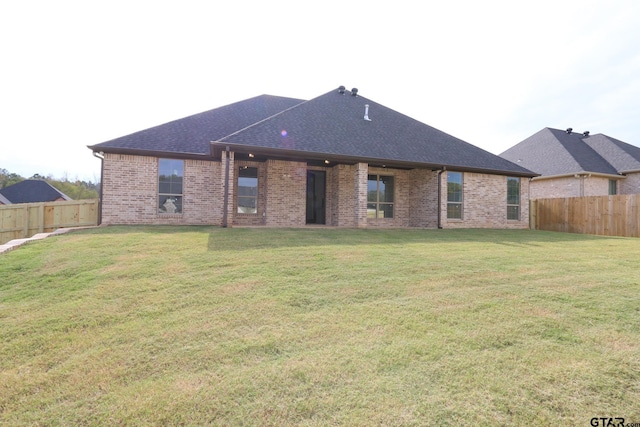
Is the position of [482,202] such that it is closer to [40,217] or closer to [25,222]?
[40,217]

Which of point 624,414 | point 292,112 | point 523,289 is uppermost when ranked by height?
point 292,112

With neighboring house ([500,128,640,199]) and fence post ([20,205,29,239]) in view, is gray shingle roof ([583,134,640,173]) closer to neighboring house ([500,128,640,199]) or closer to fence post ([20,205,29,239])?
neighboring house ([500,128,640,199])

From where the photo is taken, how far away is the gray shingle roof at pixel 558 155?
17953mm

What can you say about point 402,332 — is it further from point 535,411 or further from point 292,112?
point 292,112

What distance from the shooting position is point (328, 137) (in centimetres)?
1175

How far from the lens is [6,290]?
4.15 meters

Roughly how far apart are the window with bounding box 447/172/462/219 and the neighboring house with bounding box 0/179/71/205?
3260 cm

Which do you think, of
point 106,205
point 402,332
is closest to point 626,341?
point 402,332

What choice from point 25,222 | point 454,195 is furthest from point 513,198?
point 25,222

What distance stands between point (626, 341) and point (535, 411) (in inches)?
68.7

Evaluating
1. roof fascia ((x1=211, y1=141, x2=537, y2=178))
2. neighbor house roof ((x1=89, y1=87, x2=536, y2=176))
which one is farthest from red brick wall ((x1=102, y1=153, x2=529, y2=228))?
neighbor house roof ((x1=89, y1=87, x2=536, y2=176))

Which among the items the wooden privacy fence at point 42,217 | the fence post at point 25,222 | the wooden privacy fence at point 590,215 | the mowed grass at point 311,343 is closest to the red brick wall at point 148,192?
the wooden privacy fence at point 42,217

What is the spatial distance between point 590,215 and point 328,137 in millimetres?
12414

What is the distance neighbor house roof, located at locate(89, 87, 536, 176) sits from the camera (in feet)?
34.6
